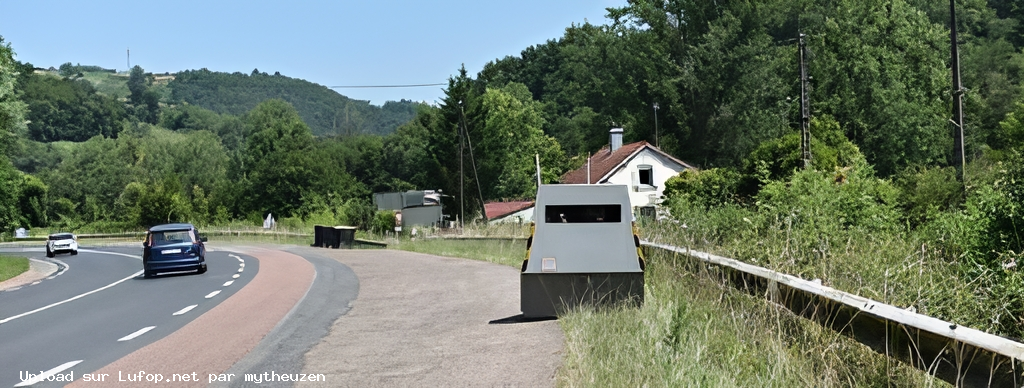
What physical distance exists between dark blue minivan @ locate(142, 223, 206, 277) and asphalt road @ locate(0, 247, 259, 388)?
1.16ft

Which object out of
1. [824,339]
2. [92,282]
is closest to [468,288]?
[824,339]

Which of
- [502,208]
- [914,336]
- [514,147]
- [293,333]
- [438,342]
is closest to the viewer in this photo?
[914,336]

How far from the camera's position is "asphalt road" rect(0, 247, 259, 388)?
10.6m

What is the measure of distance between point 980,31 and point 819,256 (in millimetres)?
85537

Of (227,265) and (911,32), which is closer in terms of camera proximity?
(227,265)

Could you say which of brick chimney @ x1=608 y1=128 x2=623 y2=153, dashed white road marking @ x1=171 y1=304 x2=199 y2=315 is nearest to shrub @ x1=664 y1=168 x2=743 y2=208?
brick chimney @ x1=608 y1=128 x2=623 y2=153

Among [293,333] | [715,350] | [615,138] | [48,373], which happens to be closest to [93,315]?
[293,333]

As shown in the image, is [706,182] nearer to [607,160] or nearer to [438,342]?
[607,160]

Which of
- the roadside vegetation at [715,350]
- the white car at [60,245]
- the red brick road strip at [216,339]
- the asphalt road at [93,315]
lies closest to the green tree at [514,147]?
the white car at [60,245]

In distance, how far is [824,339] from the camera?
8781 mm

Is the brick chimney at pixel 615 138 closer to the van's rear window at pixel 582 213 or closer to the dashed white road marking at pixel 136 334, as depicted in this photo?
the van's rear window at pixel 582 213

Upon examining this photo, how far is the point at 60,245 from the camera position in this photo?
54.8 m

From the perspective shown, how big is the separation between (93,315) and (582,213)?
8974mm

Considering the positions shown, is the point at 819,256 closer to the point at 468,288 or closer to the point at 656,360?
the point at 656,360
